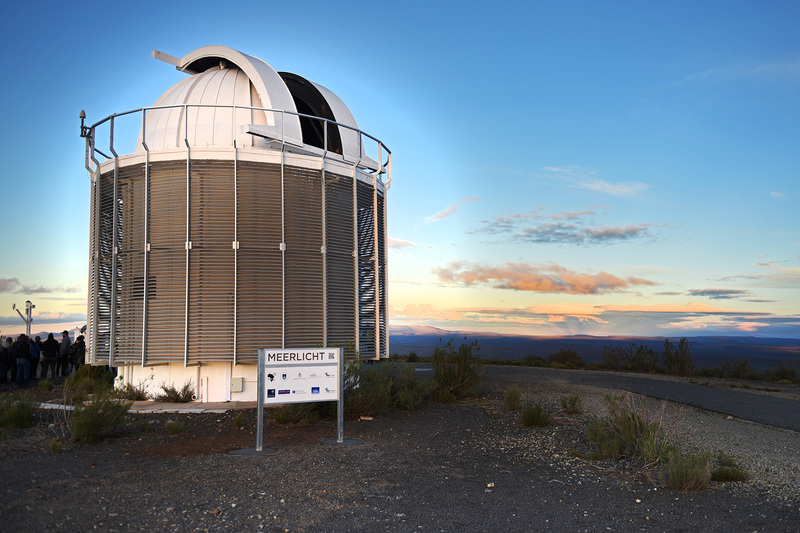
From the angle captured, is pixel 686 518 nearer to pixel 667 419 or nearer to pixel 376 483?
pixel 376 483

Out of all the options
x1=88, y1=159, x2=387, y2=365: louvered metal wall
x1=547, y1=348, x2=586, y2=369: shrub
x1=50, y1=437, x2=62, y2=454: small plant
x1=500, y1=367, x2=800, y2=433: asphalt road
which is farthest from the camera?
x1=547, y1=348, x2=586, y2=369: shrub

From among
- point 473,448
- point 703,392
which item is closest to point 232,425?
point 473,448

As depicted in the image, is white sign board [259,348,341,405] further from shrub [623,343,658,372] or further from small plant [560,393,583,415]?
shrub [623,343,658,372]

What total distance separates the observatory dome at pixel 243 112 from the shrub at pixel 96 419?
5457 mm

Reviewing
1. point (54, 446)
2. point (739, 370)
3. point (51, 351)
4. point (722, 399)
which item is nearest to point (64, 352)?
point (51, 351)

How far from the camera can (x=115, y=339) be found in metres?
11.9

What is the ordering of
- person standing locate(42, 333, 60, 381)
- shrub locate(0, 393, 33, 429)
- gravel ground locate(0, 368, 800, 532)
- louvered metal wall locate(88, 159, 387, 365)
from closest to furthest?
gravel ground locate(0, 368, 800, 532), shrub locate(0, 393, 33, 429), louvered metal wall locate(88, 159, 387, 365), person standing locate(42, 333, 60, 381)

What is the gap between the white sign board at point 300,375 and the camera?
786 centimetres

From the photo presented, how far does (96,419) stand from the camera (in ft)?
26.1

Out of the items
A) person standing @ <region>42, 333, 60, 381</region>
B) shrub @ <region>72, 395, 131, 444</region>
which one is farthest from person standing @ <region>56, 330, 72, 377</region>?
shrub @ <region>72, 395, 131, 444</region>

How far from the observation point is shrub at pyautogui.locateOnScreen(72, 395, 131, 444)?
7793 millimetres

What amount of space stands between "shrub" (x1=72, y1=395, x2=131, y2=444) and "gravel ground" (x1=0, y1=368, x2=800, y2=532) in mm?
190

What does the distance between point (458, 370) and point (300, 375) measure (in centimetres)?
565

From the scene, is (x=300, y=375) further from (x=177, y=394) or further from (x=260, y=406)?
(x=177, y=394)
